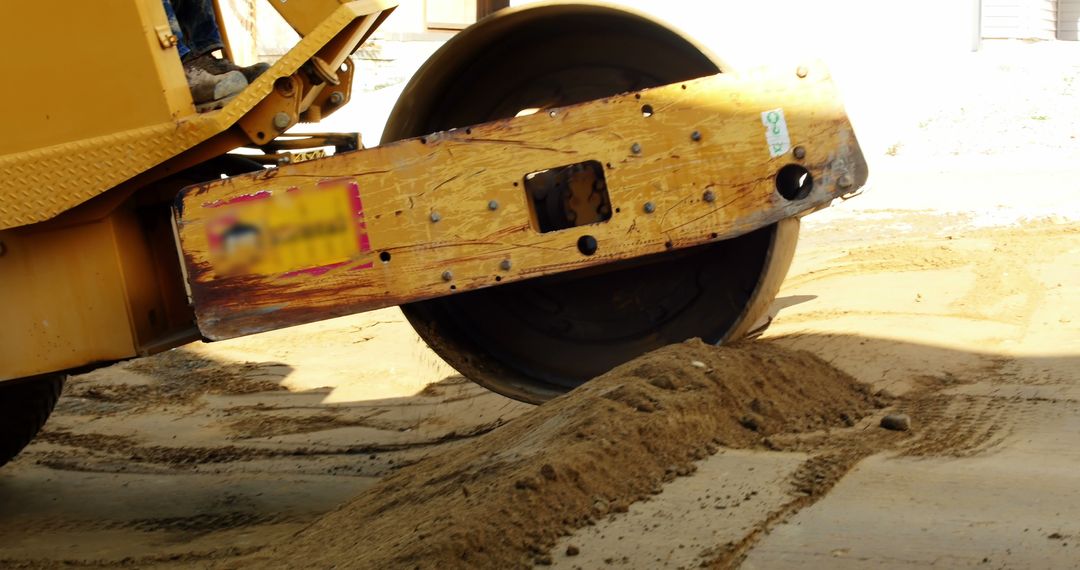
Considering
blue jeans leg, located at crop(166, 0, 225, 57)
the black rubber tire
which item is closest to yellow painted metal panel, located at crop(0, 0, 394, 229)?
blue jeans leg, located at crop(166, 0, 225, 57)

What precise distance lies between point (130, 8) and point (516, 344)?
5.38 ft

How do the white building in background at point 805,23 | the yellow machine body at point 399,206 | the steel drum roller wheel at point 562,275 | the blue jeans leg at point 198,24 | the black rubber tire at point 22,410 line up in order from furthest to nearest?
the white building in background at point 805,23, the black rubber tire at point 22,410, the steel drum roller wheel at point 562,275, the blue jeans leg at point 198,24, the yellow machine body at point 399,206

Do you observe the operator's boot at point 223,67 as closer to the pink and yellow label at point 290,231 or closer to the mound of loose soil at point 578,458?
the pink and yellow label at point 290,231

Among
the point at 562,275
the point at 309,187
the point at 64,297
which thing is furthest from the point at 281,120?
the point at 562,275

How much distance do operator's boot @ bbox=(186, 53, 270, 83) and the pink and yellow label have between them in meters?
0.38

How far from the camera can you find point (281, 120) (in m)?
3.61

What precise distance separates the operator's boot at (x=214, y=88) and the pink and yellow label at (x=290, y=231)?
29 centimetres

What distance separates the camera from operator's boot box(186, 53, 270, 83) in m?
3.78

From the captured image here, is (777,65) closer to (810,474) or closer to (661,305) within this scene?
(661,305)

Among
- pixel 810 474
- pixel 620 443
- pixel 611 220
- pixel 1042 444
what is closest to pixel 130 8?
pixel 611 220

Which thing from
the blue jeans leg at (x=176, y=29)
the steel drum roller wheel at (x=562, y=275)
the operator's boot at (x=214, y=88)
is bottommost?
the steel drum roller wheel at (x=562, y=275)

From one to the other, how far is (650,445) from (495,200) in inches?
36.7

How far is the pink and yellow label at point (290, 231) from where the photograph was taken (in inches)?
143

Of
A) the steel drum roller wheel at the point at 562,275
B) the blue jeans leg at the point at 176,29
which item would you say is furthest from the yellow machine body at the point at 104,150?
the steel drum roller wheel at the point at 562,275
